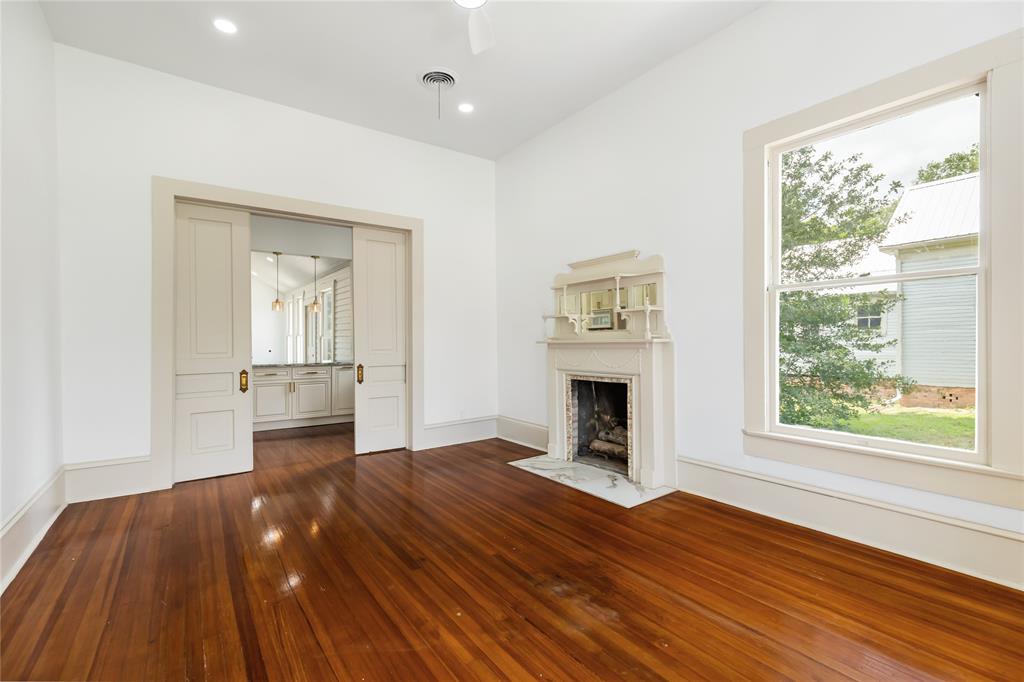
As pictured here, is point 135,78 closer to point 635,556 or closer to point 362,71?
point 362,71

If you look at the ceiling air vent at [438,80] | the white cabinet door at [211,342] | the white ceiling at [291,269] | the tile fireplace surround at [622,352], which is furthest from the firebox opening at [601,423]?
the white ceiling at [291,269]

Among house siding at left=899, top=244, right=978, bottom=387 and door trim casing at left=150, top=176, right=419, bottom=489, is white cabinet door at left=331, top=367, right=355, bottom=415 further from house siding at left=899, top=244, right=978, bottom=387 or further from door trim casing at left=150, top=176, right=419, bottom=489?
house siding at left=899, top=244, right=978, bottom=387

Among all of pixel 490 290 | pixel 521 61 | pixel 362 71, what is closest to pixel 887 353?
pixel 521 61

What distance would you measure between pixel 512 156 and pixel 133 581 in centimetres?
515

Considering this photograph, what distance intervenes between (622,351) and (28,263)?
409 cm

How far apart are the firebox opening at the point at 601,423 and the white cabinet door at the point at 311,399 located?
14.0ft

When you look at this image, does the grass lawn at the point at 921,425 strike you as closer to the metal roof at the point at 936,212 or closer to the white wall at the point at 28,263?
the metal roof at the point at 936,212

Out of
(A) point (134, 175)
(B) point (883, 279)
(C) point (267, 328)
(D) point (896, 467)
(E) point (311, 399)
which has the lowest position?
(E) point (311, 399)

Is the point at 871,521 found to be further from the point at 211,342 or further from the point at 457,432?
the point at 211,342

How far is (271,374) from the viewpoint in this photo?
6.52m

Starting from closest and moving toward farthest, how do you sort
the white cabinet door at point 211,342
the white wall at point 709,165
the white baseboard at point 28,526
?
the white baseboard at point 28,526
the white wall at point 709,165
the white cabinet door at point 211,342

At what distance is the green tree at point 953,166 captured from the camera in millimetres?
2363

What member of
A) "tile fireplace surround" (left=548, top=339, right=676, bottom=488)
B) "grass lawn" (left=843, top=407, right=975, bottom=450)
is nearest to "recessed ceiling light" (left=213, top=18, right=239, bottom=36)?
"tile fireplace surround" (left=548, top=339, right=676, bottom=488)

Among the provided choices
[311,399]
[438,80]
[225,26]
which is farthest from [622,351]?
[311,399]
